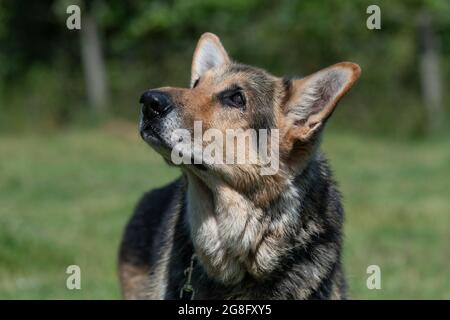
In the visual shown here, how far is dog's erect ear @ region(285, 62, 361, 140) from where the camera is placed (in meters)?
4.98

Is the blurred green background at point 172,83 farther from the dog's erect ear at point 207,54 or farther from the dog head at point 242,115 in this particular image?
the dog head at point 242,115

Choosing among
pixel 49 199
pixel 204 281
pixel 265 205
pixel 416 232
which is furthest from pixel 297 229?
pixel 49 199

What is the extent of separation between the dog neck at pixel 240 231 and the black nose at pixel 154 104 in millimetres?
474

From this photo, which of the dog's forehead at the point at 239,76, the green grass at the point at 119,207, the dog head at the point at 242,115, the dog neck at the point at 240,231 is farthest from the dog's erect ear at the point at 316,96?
the green grass at the point at 119,207

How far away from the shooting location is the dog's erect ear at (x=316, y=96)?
4984 mm

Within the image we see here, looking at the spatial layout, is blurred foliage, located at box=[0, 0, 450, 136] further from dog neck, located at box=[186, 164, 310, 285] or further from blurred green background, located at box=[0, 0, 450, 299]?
dog neck, located at box=[186, 164, 310, 285]

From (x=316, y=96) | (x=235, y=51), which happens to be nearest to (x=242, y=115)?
(x=316, y=96)

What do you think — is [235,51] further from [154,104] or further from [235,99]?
[154,104]

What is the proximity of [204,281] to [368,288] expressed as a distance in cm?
345

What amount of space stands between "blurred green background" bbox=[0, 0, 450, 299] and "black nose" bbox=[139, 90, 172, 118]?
9340 mm

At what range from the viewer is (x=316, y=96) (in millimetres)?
5262

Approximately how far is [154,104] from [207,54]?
4.01ft

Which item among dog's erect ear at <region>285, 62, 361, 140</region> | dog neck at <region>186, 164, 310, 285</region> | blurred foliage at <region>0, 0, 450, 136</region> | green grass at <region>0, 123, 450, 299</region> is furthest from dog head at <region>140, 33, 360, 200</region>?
blurred foliage at <region>0, 0, 450, 136</region>

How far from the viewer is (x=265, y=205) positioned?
509 centimetres
